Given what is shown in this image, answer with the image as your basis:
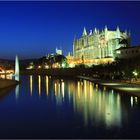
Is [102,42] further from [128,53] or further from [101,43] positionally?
[128,53]

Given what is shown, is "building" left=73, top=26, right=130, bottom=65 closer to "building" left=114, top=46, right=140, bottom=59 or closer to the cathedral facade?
the cathedral facade

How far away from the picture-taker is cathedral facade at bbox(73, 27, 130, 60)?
97.5 metres

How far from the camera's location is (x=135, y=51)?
248ft

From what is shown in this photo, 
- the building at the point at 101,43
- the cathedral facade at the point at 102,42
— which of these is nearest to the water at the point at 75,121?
the building at the point at 101,43

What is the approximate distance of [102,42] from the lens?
106 metres

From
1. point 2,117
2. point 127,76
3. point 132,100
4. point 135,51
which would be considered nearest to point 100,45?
point 135,51

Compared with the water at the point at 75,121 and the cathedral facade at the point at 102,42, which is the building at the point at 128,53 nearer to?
the cathedral facade at the point at 102,42

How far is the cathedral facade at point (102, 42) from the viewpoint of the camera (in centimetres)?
9750

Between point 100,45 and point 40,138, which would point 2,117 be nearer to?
point 40,138

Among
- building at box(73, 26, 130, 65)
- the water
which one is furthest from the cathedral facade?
the water

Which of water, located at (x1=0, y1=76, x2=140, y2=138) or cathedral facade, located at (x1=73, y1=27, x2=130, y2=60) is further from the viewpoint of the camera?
cathedral facade, located at (x1=73, y1=27, x2=130, y2=60)

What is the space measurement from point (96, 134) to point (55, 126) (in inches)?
111

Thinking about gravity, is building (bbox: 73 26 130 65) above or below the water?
above

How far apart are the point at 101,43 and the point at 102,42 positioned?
2.16 ft
